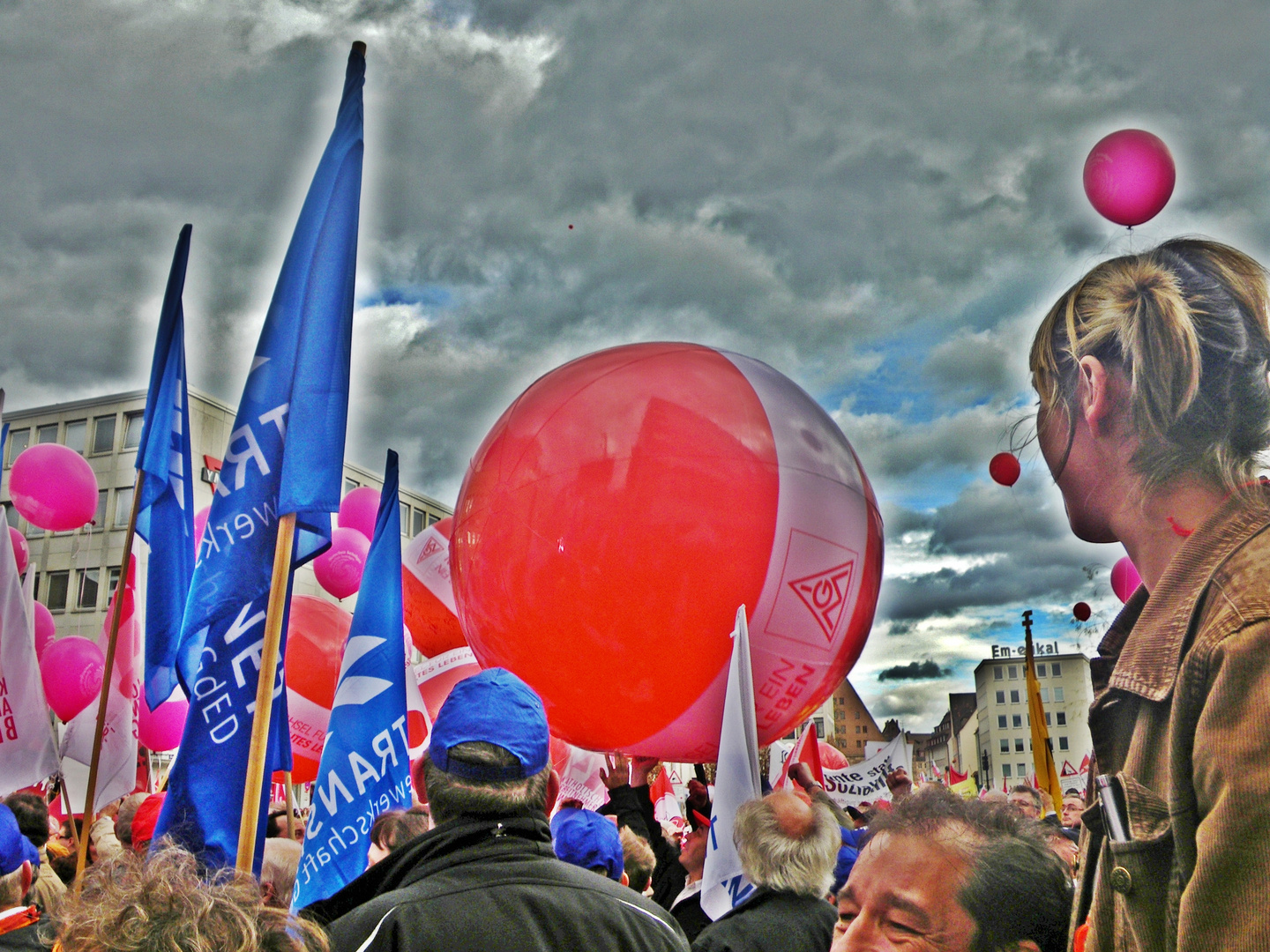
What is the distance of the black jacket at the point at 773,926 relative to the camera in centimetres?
320

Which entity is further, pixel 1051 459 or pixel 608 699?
pixel 608 699

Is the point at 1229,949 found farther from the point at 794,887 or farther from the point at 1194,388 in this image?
the point at 794,887

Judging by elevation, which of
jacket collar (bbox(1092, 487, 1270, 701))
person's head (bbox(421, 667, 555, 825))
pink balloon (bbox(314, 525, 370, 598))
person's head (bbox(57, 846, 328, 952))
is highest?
pink balloon (bbox(314, 525, 370, 598))

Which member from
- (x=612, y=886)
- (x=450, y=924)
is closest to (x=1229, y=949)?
(x=612, y=886)

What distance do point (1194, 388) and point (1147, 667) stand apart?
53 centimetres

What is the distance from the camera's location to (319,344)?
4.30 m

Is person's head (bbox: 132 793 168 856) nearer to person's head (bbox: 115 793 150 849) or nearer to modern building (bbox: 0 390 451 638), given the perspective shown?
person's head (bbox: 115 793 150 849)

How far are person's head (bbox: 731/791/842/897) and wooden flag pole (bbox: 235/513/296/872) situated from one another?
1.62 meters

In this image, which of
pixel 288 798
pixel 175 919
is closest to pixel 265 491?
pixel 288 798

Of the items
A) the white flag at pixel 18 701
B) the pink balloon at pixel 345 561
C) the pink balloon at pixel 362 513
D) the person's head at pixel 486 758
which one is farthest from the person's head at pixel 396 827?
the pink balloon at pixel 362 513

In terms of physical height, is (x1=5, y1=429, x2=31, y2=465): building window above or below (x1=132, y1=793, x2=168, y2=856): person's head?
above

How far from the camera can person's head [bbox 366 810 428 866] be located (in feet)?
14.1

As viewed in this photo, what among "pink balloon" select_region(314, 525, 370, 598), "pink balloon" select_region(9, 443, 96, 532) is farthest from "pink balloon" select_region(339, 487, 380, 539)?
"pink balloon" select_region(9, 443, 96, 532)

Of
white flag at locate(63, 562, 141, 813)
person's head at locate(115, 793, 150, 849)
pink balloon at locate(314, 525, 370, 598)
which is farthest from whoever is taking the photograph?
pink balloon at locate(314, 525, 370, 598)
